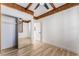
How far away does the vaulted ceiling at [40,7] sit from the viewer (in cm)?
176

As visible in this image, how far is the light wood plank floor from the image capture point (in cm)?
178

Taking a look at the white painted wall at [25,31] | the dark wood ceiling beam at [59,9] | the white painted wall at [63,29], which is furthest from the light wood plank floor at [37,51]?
the dark wood ceiling beam at [59,9]

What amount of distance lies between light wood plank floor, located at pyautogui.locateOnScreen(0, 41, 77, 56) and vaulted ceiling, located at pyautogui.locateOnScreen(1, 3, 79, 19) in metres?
0.59

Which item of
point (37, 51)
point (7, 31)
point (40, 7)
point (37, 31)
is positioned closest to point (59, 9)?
point (40, 7)

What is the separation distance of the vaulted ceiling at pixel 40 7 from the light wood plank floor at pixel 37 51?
1.95 feet

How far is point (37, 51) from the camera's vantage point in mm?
1843

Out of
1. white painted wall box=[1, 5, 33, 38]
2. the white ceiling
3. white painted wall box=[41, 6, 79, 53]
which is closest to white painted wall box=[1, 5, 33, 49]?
white painted wall box=[1, 5, 33, 38]

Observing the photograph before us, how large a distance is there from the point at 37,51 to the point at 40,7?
0.86 metres

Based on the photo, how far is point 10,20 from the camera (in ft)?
5.97

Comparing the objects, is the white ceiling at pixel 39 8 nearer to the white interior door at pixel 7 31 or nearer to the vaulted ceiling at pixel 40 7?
the vaulted ceiling at pixel 40 7

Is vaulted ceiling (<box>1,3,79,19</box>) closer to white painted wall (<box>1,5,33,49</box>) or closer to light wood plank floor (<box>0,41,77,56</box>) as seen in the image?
white painted wall (<box>1,5,33,49</box>)

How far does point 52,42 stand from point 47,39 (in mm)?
116

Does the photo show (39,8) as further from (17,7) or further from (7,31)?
(7,31)

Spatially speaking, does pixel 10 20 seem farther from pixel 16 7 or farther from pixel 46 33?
pixel 46 33
